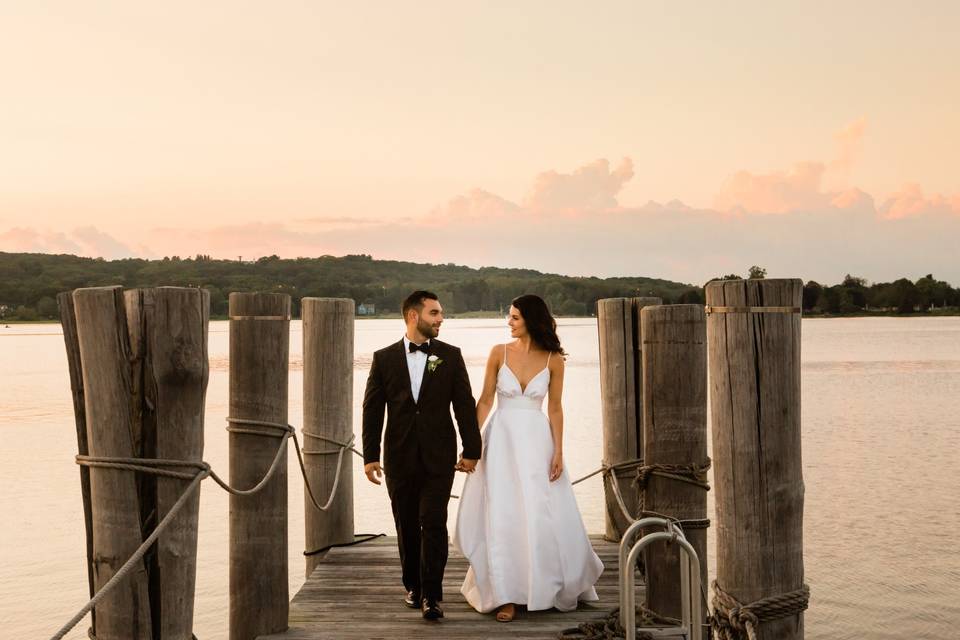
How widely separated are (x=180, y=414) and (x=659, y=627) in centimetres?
337

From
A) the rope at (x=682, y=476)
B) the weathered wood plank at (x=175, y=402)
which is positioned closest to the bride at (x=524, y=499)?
the rope at (x=682, y=476)

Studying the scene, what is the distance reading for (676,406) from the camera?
211 inches

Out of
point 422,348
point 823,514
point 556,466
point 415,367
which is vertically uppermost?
point 422,348

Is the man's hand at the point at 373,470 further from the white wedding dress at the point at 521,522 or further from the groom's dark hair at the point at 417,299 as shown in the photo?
the groom's dark hair at the point at 417,299

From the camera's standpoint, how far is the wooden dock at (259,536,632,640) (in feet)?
18.7

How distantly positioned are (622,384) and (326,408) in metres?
2.53

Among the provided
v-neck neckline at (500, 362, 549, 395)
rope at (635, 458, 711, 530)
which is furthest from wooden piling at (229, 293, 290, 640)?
rope at (635, 458, 711, 530)

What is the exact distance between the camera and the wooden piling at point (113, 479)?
3.33 m

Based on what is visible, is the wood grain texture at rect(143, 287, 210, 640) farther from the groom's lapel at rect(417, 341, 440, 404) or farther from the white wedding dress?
the white wedding dress

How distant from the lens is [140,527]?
3.40 m

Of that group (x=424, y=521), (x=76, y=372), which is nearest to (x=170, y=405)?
(x=76, y=372)

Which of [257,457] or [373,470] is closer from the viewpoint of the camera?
[257,457]

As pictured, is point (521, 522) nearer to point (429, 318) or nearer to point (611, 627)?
point (611, 627)

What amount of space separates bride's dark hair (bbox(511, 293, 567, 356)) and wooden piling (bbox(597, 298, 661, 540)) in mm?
1509
